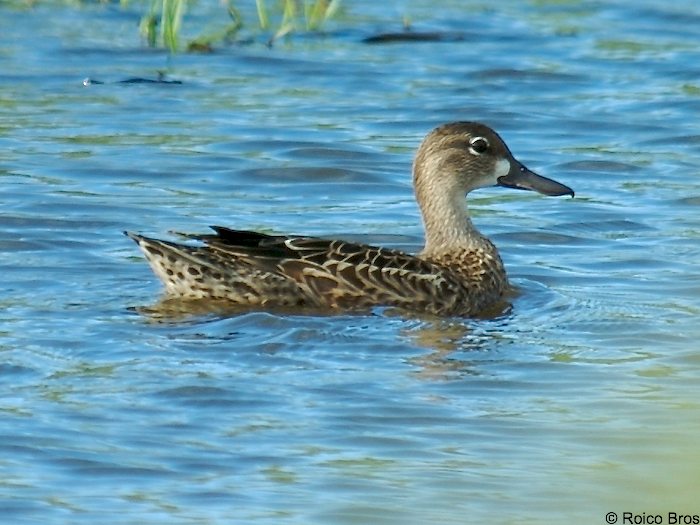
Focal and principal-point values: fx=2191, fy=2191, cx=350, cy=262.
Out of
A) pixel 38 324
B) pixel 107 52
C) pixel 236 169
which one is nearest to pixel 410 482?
pixel 38 324

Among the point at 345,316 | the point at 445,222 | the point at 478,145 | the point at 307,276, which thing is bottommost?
the point at 345,316

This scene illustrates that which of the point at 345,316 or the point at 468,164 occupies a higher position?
the point at 468,164

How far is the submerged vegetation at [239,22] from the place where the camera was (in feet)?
58.9

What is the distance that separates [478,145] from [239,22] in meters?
7.16

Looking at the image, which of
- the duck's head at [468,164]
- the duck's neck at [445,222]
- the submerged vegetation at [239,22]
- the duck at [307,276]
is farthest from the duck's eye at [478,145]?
the submerged vegetation at [239,22]

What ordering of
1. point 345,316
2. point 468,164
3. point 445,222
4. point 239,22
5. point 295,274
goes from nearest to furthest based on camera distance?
point 345,316 < point 295,274 < point 445,222 < point 468,164 < point 239,22

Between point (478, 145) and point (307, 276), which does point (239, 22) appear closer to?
point (478, 145)

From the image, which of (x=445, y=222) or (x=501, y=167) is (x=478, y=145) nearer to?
(x=501, y=167)

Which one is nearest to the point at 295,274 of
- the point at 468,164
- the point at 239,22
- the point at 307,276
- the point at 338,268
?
the point at 307,276

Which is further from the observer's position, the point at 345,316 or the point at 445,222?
the point at 445,222

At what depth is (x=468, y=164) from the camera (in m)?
12.7

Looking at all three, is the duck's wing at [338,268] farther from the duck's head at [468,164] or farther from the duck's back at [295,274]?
the duck's head at [468,164]

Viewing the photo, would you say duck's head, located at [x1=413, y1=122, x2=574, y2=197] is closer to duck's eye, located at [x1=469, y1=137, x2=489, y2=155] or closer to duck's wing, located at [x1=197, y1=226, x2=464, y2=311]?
duck's eye, located at [x1=469, y1=137, x2=489, y2=155]

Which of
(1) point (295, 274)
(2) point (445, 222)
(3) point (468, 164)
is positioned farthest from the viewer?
(3) point (468, 164)
